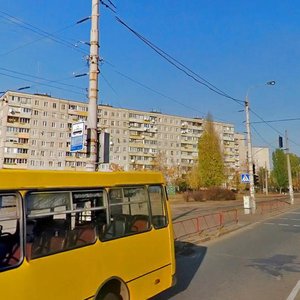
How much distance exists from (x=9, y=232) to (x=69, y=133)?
224 ft

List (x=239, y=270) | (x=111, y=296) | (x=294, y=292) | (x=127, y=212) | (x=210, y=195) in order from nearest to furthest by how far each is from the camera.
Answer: (x=111, y=296), (x=127, y=212), (x=294, y=292), (x=239, y=270), (x=210, y=195)

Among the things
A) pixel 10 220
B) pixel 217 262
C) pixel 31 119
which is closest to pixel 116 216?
pixel 10 220

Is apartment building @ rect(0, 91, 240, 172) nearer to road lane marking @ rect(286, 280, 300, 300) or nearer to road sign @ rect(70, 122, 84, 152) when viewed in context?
road sign @ rect(70, 122, 84, 152)

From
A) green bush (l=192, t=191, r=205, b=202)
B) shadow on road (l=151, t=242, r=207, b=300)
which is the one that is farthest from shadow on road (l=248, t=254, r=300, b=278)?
green bush (l=192, t=191, r=205, b=202)

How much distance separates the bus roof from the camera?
3.53 metres

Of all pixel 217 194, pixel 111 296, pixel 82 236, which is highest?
pixel 217 194

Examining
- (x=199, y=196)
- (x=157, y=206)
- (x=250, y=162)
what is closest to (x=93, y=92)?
(x=157, y=206)

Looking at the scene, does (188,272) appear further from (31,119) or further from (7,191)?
(31,119)

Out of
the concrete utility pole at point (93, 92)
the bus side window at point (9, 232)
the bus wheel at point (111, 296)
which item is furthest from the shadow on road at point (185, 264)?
the bus side window at point (9, 232)

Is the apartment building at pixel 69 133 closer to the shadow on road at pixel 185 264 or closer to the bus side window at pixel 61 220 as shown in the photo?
the shadow on road at pixel 185 264

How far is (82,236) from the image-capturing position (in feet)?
14.6

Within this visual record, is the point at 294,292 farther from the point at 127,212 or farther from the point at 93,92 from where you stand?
the point at 93,92

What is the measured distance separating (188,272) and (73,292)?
467 cm

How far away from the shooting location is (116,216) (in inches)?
196
